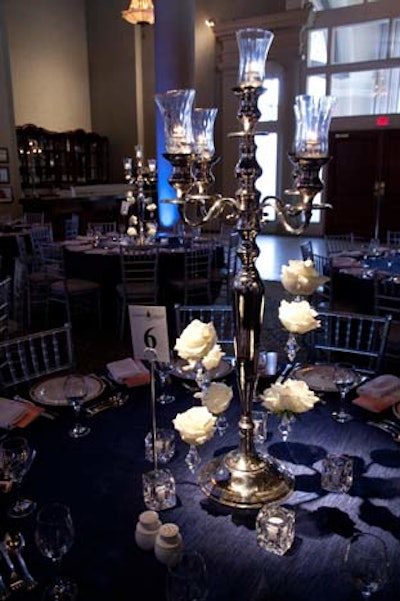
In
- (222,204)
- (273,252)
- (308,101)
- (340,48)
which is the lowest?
(273,252)

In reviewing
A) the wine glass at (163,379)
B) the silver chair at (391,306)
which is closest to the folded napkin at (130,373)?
the wine glass at (163,379)

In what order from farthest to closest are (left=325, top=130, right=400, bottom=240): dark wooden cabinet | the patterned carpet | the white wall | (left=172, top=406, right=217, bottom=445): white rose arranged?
the white wall < (left=325, top=130, right=400, bottom=240): dark wooden cabinet < the patterned carpet < (left=172, top=406, right=217, bottom=445): white rose

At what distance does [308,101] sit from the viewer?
1346 mm

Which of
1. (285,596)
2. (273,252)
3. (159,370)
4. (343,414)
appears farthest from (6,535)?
(273,252)

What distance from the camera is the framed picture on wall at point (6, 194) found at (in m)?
10.5

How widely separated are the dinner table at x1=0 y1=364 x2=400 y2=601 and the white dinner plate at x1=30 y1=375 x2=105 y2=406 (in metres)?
0.03

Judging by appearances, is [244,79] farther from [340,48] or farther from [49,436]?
[340,48]

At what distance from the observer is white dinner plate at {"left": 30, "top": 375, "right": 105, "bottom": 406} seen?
1.97m

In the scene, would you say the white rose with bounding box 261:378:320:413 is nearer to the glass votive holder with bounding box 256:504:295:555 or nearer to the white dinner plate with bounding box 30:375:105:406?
the glass votive holder with bounding box 256:504:295:555

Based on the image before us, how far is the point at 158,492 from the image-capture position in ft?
4.55

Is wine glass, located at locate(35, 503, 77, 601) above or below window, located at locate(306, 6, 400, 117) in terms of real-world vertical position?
below

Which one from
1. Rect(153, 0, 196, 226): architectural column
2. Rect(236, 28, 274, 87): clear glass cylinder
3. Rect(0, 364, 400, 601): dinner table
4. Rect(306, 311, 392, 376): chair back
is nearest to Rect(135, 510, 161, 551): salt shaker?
Rect(0, 364, 400, 601): dinner table

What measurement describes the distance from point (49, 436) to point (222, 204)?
0.95 meters

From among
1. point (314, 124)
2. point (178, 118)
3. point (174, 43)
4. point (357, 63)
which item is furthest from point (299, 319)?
point (357, 63)
